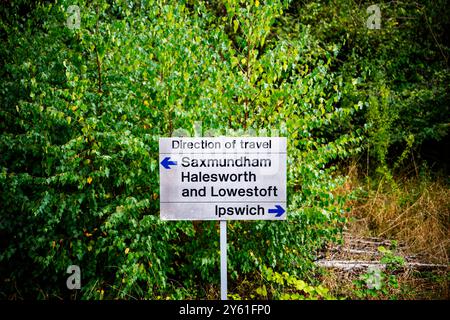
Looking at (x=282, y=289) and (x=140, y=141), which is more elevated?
(x=140, y=141)

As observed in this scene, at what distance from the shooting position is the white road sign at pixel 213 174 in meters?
3.34

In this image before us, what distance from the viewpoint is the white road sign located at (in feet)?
11.0

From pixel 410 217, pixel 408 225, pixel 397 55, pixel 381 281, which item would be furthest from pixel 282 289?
pixel 397 55

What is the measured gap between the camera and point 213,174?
3.35 m

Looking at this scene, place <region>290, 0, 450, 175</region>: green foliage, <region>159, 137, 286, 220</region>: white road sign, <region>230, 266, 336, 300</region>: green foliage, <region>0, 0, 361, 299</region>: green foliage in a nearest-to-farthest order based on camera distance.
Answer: <region>159, 137, 286, 220</region>: white road sign → <region>0, 0, 361, 299</region>: green foliage → <region>230, 266, 336, 300</region>: green foliage → <region>290, 0, 450, 175</region>: green foliage

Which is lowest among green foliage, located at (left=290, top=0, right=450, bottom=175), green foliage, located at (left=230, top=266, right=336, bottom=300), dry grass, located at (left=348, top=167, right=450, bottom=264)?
green foliage, located at (left=230, top=266, right=336, bottom=300)

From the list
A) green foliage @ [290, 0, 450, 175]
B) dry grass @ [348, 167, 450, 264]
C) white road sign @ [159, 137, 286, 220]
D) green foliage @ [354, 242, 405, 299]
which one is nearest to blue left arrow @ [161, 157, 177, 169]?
white road sign @ [159, 137, 286, 220]

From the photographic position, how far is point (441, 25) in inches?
333

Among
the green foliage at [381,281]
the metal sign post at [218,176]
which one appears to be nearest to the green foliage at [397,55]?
the green foliage at [381,281]

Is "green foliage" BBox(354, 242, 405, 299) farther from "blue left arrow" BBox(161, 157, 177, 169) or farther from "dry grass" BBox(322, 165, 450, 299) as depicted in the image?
"blue left arrow" BBox(161, 157, 177, 169)

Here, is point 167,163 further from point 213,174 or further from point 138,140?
point 138,140

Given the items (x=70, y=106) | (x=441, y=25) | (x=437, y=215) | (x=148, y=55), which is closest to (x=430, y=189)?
(x=437, y=215)

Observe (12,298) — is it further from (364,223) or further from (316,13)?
(316,13)

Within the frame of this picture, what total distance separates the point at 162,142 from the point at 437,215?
14.3 feet
